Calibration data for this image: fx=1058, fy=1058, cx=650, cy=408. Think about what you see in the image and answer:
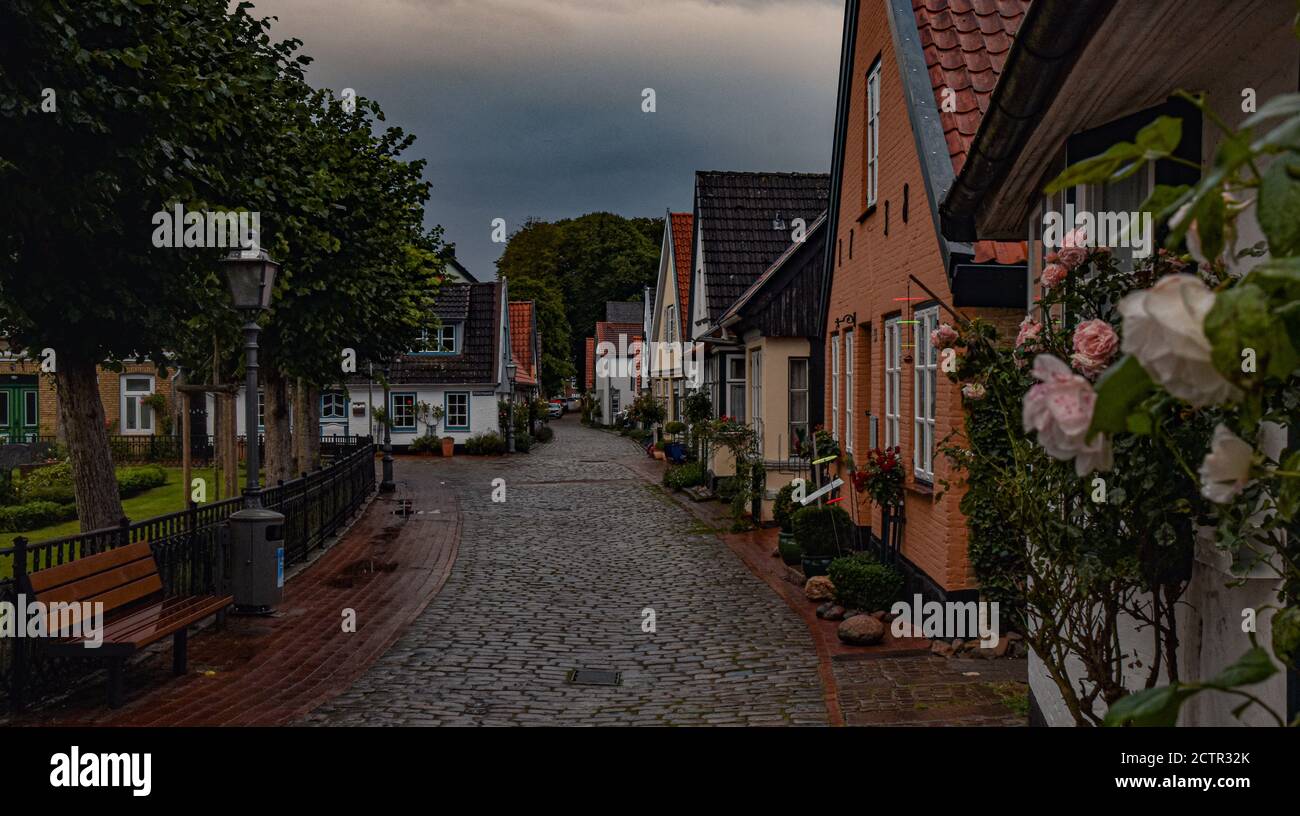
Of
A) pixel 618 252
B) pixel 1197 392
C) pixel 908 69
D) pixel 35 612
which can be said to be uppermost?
pixel 618 252

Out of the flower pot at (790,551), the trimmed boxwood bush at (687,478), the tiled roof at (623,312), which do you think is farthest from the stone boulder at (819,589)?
the tiled roof at (623,312)

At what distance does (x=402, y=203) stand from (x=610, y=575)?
35.7 ft

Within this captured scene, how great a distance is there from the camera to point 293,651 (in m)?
8.94

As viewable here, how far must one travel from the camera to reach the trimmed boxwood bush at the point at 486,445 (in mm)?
37438

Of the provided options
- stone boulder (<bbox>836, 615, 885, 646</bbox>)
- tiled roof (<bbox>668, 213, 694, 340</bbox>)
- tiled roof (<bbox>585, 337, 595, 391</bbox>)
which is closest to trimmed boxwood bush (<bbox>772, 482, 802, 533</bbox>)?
stone boulder (<bbox>836, 615, 885, 646</bbox>)

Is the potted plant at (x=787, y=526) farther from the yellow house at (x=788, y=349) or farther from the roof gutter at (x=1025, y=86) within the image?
the roof gutter at (x=1025, y=86)

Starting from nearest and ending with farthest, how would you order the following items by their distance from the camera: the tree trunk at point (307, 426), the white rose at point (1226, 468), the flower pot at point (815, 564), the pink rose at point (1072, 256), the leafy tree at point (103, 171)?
1. the white rose at point (1226, 468)
2. the pink rose at point (1072, 256)
3. the leafy tree at point (103, 171)
4. the flower pot at point (815, 564)
5. the tree trunk at point (307, 426)

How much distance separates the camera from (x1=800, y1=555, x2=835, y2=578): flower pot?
1189cm

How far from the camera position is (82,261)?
903 centimetres

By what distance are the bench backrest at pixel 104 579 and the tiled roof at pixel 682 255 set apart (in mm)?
24375

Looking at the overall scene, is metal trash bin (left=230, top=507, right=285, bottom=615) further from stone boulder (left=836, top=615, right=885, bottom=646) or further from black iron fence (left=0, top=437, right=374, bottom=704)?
stone boulder (left=836, top=615, right=885, bottom=646)

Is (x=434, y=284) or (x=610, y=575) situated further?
(x=434, y=284)

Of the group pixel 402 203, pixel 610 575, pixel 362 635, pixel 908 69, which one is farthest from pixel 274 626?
pixel 402 203

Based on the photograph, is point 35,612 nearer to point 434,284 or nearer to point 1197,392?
point 1197,392
